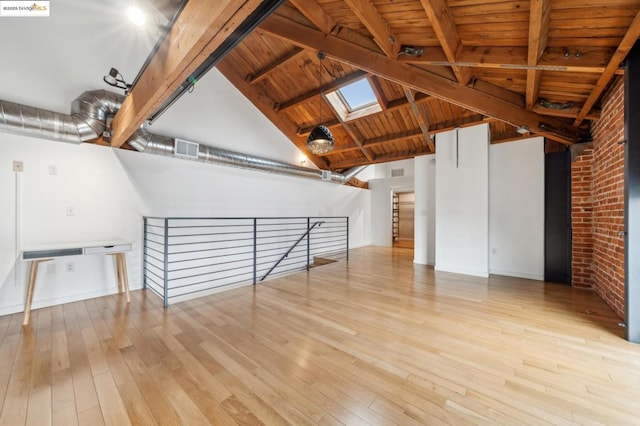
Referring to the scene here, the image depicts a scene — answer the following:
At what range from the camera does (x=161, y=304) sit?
321cm

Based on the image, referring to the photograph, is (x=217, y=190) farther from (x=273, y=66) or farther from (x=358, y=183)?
(x=358, y=183)

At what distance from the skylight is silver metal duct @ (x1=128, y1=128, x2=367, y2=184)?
186cm

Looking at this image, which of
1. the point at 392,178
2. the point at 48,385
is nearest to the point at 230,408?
the point at 48,385

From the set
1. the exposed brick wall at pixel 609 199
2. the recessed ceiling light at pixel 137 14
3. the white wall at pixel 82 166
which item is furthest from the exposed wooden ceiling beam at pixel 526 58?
the white wall at pixel 82 166

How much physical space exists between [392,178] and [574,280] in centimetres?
552

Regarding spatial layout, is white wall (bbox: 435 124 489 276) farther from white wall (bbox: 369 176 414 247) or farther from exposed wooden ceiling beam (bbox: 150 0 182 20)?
exposed wooden ceiling beam (bbox: 150 0 182 20)

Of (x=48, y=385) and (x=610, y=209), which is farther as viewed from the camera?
(x=610, y=209)

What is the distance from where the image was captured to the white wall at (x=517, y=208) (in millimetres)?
4465

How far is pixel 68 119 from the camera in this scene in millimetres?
3010

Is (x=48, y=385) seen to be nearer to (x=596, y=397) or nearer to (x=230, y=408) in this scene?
(x=230, y=408)

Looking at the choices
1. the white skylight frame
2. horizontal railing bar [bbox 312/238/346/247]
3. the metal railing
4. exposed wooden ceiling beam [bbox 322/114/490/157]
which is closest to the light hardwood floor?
the metal railing

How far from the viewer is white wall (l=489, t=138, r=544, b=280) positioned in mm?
4465

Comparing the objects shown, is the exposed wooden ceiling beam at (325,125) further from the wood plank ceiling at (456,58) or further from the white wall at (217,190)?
the white wall at (217,190)

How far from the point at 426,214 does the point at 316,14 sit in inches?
176
